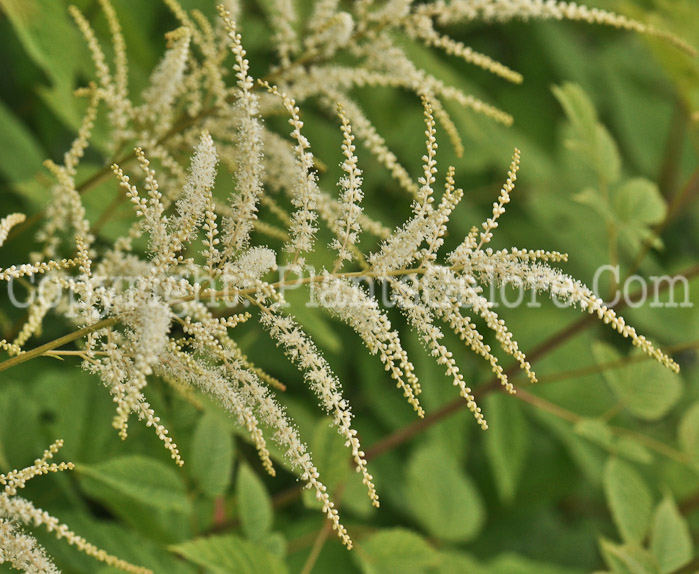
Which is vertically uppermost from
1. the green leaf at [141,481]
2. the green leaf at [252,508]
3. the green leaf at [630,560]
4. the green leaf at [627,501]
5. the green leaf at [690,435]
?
the green leaf at [141,481]

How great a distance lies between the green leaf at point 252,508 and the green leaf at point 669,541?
3.55 feet

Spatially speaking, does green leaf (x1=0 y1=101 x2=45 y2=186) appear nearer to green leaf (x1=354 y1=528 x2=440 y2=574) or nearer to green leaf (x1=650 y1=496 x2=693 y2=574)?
green leaf (x1=354 y1=528 x2=440 y2=574)

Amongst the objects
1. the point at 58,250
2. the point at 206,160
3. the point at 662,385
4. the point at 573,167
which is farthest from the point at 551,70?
the point at 206,160

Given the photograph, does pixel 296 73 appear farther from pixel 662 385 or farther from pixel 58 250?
pixel 662 385

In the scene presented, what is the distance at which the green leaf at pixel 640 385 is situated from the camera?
2.45 metres

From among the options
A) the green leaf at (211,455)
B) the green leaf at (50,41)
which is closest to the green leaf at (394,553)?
the green leaf at (211,455)

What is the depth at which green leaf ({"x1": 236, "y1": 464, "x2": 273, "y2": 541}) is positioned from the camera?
1.92 meters

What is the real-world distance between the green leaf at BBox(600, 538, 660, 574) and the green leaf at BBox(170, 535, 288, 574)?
84 cm

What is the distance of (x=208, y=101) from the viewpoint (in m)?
1.85

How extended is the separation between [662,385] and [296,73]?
1637mm

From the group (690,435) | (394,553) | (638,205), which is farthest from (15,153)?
Answer: (690,435)

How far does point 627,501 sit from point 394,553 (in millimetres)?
774

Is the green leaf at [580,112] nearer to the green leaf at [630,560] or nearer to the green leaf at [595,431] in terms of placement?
the green leaf at [595,431]

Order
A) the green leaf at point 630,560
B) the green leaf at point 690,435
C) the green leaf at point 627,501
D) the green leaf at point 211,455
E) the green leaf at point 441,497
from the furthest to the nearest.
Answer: the green leaf at point 441,497, the green leaf at point 690,435, the green leaf at point 627,501, the green leaf at point 211,455, the green leaf at point 630,560
